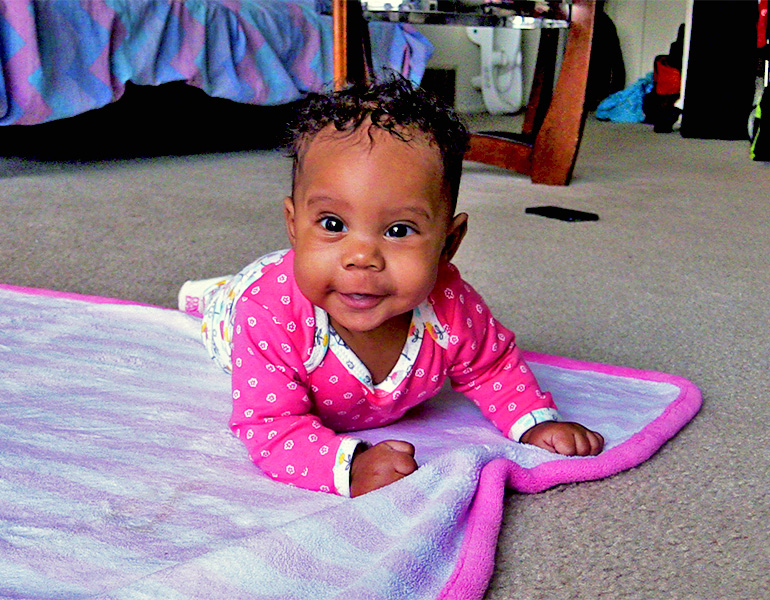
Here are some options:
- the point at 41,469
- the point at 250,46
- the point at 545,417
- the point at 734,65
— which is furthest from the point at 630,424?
the point at 734,65

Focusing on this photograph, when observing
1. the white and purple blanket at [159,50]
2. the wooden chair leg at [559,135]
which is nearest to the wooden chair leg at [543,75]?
the wooden chair leg at [559,135]

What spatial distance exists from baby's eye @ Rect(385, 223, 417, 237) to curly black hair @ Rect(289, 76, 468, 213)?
5 centimetres

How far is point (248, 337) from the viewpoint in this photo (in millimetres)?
743

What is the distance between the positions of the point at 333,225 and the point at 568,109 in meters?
1.67

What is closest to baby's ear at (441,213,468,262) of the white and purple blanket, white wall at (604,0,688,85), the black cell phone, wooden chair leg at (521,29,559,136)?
the black cell phone

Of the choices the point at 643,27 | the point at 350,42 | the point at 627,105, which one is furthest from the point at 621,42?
the point at 350,42

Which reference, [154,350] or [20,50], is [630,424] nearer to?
[154,350]

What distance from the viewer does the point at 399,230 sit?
681mm

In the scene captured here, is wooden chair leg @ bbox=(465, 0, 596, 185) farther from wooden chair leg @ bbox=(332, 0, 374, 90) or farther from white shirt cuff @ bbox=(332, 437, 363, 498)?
white shirt cuff @ bbox=(332, 437, 363, 498)

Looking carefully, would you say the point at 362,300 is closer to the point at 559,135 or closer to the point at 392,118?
the point at 392,118

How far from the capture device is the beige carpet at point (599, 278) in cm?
62

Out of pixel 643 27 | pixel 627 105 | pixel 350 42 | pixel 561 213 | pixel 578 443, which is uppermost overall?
pixel 350 42

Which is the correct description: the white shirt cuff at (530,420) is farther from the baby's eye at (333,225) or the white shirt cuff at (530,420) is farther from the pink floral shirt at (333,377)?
the baby's eye at (333,225)

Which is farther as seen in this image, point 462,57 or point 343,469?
point 462,57
